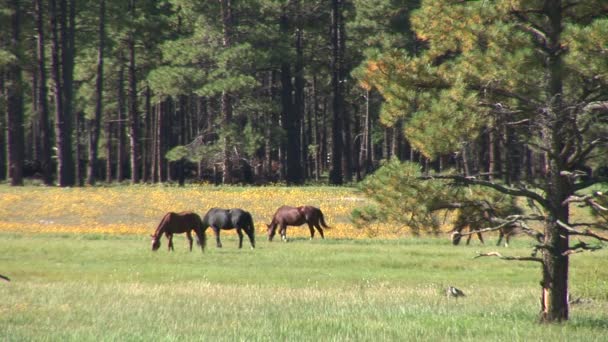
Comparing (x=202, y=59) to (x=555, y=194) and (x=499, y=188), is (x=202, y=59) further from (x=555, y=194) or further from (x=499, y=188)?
(x=555, y=194)

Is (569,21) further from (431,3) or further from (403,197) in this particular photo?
(403,197)

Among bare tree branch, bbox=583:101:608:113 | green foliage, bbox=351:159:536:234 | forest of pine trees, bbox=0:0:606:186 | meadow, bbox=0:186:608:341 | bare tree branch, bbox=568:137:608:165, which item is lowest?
meadow, bbox=0:186:608:341

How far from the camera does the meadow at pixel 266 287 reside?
1430 centimetres

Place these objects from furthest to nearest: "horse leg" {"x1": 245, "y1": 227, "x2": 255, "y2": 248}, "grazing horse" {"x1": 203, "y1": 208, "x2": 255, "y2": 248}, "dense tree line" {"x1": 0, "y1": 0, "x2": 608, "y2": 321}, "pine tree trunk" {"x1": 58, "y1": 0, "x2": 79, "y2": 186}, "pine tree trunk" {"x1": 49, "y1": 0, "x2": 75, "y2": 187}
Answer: "pine tree trunk" {"x1": 58, "y1": 0, "x2": 79, "y2": 186}
"pine tree trunk" {"x1": 49, "y1": 0, "x2": 75, "y2": 187}
"grazing horse" {"x1": 203, "y1": 208, "x2": 255, "y2": 248}
"horse leg" {"x1": 245, "y1": 227, "x2": 255, "y2": 248}
"dense tree line" {"x1": 0, "y1": 0, "x2": 608, "y2": 321}

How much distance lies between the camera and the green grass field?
14178mm

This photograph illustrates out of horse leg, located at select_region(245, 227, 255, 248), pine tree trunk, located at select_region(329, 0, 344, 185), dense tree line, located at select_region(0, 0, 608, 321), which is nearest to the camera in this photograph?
dense tree line, located at select_region(0, 0, 608, 321)

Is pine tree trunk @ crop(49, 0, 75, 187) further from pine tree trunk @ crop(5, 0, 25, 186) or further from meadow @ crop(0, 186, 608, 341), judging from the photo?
meadow @ crop(0, 186, 608, 341)

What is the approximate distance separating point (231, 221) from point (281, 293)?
45.9ft

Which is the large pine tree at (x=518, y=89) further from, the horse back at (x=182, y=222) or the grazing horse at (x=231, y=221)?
the grazing horse at (x=231, y=221)

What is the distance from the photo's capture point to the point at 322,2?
6112 centimetres

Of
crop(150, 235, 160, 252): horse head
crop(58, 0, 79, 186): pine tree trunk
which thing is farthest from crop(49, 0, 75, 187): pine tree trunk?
crop(150, 235, 160, 252): horse head

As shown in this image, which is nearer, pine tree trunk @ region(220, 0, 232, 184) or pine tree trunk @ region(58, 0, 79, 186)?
pine tree trunk @ region(58, 0, 79, 186)

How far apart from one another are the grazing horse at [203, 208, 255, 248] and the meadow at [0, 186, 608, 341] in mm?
884

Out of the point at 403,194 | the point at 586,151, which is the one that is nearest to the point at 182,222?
the point at 403,194
